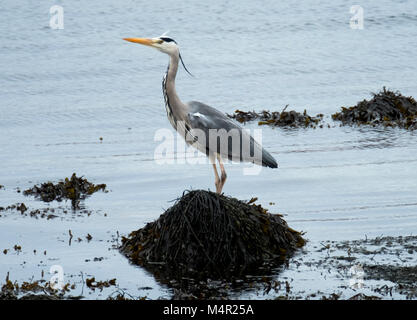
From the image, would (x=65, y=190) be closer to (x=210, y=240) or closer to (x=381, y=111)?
(x=210, y=240)

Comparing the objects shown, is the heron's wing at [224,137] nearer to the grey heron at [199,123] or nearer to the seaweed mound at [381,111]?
the grey heron at [199,123]

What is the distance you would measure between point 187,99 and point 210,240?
10625 millimetres

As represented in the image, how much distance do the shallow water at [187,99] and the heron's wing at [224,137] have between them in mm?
619

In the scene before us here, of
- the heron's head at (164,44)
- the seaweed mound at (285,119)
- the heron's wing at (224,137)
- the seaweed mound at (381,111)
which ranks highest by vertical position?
the heron's head at (164,44)

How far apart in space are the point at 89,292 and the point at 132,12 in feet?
87.3

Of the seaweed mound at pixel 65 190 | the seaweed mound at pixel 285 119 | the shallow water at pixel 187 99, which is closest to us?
the shallow water at pixel 187 99

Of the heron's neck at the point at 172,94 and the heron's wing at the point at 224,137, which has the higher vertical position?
the heron's neck at the point at 172,94

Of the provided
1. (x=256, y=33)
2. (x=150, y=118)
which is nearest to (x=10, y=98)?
(x=150, y=118)

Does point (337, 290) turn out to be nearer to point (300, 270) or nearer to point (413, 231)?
point (300, 270)

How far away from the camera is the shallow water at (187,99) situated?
9.61 metres

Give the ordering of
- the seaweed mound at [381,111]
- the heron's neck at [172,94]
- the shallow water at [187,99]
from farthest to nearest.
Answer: the seaweed mound at [381,111] < the heron's neck at [172,94] < the shallow water at [187,99]

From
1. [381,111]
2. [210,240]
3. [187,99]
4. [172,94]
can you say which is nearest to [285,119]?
[381,111]

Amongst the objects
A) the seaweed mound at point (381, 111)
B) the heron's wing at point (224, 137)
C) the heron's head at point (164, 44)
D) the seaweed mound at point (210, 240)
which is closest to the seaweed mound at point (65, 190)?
the heron's wing at point (224, 137)

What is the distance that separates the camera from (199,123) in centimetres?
1012
